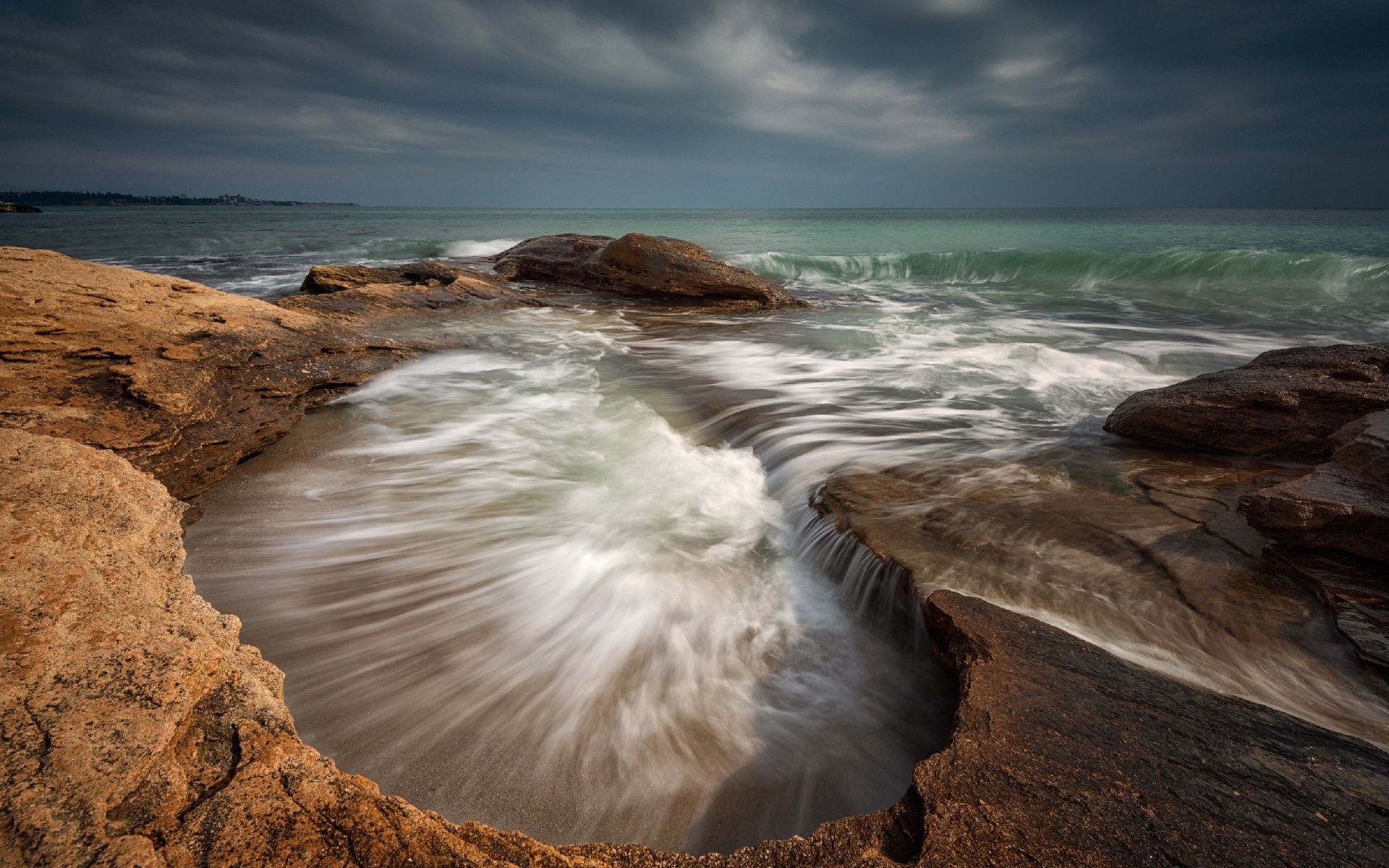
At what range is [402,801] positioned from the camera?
4.44 feet

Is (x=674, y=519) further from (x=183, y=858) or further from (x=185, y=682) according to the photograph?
(x=183, y=858)

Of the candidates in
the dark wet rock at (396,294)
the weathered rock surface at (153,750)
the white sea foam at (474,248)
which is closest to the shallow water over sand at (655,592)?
the weathered rock surface at (153,750)

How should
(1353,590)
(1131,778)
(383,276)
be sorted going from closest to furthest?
(1131,778) → (1353,590) → (383,276)

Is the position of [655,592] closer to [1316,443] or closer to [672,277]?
[1316,443]

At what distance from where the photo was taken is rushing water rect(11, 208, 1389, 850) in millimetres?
2146

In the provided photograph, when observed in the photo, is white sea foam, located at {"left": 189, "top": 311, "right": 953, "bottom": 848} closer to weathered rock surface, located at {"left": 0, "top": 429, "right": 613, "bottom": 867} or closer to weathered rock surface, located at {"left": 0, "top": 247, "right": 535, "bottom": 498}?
weathered rock surface, located at {"left": 0, "top": 247, "right": 535, "bottom": 498}

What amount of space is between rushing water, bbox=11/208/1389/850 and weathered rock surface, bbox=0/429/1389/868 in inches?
20.6

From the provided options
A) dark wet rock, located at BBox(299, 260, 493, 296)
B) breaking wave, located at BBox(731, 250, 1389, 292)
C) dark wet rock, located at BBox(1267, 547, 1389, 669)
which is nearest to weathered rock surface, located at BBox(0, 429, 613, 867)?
dark wet rock, located at BBox(1267, 547, 1389, 669)

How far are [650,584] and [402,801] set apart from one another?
194 centimetres

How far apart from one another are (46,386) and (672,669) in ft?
13.5

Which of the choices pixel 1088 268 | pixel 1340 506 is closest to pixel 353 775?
pixel 1340 506

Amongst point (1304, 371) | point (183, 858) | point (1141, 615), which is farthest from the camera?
point (1304, 371)

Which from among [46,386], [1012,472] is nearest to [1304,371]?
[1012,472]

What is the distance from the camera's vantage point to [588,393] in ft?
20.8
